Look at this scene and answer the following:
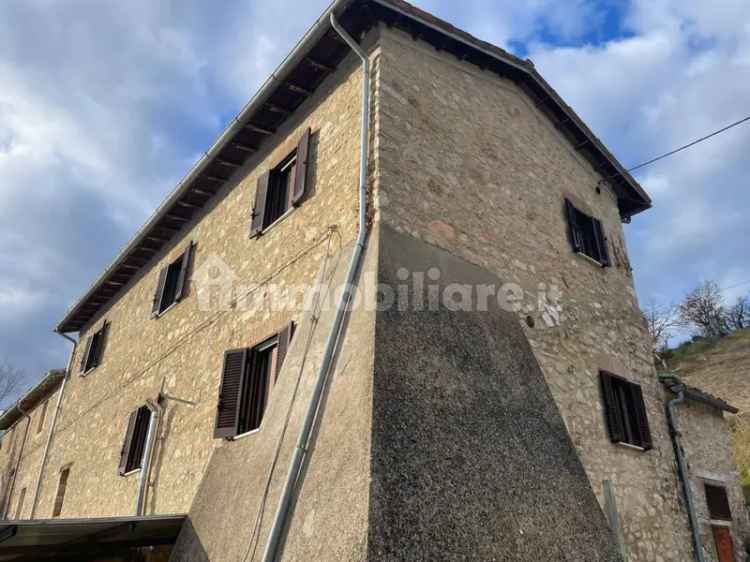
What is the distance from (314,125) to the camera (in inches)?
279

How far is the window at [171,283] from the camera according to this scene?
29.2 ft

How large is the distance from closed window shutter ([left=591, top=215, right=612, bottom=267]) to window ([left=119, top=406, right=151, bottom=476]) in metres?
7.32

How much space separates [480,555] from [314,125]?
5.36m

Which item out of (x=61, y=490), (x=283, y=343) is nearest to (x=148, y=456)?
(x=283, y=343)

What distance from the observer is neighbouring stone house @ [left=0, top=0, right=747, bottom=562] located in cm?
391

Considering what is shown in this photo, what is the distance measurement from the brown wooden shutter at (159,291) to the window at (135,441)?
67.2 inches

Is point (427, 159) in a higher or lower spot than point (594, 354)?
higher

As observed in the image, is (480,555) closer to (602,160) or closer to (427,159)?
(427,159)

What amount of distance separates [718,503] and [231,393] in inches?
270

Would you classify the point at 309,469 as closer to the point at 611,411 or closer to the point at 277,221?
the point at 277,221

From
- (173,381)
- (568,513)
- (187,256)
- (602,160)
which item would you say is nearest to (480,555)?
(568,513)

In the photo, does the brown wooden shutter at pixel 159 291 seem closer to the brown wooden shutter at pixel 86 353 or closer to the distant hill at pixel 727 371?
the brown wooden shutter at pixel 86 353

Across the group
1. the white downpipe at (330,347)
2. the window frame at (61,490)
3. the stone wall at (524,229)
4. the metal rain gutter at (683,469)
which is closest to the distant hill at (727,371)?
the metal rain gutter at (683,469)

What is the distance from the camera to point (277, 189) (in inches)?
301
